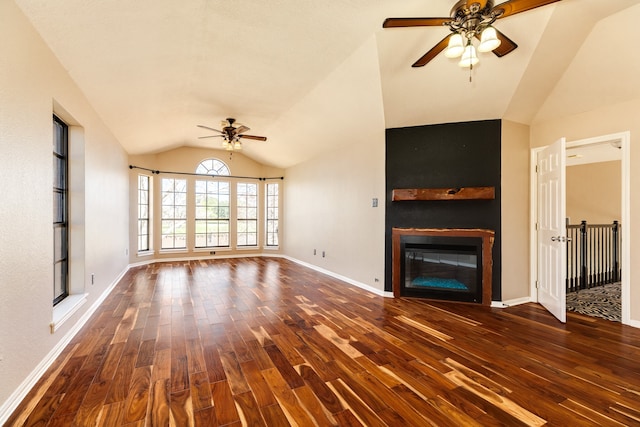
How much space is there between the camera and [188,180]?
737cm

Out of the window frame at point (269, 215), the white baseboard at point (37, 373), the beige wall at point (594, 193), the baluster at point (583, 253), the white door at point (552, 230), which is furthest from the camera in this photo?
the window frame at point (269, 215)

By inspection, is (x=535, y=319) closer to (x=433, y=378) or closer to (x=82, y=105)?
(x=433, y=378)

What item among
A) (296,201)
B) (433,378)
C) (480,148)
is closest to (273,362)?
(433,378)

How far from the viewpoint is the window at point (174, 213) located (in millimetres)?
7184

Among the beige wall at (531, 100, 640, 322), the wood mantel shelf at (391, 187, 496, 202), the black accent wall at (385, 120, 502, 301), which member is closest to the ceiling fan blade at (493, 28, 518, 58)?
the black accent wall at (385, 120, 502, 301)

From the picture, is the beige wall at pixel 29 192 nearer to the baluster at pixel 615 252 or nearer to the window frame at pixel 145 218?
the window frame at pixel 145 218

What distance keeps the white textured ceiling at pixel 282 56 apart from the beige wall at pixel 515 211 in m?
0.29

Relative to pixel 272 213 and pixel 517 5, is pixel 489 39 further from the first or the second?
pixel 272 213

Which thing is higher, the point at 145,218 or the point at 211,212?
the point at 211,212

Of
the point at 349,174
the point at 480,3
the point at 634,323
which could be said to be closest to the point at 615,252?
the point at 634,323

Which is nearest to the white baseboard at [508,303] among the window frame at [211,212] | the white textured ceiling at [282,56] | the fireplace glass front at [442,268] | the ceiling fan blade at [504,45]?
the fireplace glass front at [442,268]

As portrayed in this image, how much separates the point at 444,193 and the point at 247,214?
572 centimetres

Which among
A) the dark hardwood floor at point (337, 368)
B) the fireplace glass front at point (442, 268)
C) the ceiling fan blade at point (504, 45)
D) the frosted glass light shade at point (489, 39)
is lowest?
the dark hardwood floor at point (337, 368)

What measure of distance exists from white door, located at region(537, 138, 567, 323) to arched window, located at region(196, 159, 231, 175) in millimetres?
6915
